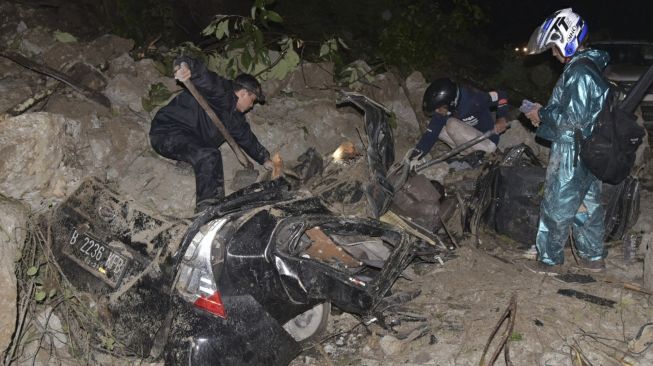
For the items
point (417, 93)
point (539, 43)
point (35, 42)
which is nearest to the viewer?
point (539, 43)

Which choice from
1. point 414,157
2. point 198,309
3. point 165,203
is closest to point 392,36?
point 414,157

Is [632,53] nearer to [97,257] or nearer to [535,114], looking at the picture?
[535,114]

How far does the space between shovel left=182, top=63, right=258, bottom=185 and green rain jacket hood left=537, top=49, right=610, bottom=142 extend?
117 inches

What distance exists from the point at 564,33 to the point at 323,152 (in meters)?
3.68

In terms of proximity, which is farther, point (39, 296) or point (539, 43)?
point (539, 43)

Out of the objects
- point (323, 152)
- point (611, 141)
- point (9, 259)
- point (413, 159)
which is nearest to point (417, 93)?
point (323, 152)

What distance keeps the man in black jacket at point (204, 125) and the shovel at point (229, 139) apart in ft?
0.20

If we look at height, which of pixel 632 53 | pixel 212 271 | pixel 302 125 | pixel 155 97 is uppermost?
pixel 632 53

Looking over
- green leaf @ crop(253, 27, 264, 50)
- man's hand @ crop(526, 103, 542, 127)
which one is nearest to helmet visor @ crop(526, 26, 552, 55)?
man's hand @ crop(526, 103, 542, 127)

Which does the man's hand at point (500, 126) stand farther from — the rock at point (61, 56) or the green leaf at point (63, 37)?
the green leaf at point (63, 37)

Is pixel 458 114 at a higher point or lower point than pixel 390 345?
higher

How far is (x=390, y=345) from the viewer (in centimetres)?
418

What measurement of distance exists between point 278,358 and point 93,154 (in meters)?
3.66

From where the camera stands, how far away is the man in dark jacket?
667 cm
